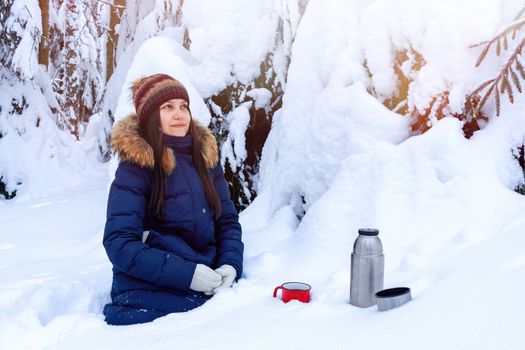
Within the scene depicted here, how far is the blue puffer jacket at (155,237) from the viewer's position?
2295 mm

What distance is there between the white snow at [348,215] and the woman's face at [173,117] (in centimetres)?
96

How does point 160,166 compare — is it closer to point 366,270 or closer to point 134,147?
point 134,147

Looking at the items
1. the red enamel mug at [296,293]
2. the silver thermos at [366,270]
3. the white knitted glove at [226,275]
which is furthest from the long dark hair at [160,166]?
the silver thermos at [366,270]

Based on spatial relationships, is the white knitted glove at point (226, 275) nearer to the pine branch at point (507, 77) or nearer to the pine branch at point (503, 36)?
the pine branch at point (507, 77)

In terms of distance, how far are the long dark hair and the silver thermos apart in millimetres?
1001

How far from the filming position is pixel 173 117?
2.59 metres

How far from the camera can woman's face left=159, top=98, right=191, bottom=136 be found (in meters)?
2.59

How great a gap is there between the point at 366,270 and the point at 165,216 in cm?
114

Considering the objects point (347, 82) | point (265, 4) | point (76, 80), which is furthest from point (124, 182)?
point (76, 80)

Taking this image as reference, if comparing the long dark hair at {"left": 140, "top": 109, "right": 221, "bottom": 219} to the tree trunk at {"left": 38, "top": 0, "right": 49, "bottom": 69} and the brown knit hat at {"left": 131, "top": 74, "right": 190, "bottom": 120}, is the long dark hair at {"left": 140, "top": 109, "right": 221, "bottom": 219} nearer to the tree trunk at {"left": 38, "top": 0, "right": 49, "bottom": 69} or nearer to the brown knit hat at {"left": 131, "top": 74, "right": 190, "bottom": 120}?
the brown knit hat at {"left": 131, "top": 74, "right": 190, "bottom": 120}

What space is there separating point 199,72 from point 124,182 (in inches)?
85.0

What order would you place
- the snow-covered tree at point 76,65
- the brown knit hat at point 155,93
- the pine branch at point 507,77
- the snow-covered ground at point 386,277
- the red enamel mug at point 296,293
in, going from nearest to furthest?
the snow-covered ground at point 386,277 → the red enamel mug at point 296,293 → the pine branch at point 507,77 → the brown knit hat at point 155,93 → the snow-covered tree at point 76,65

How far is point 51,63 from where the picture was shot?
10.2 meters

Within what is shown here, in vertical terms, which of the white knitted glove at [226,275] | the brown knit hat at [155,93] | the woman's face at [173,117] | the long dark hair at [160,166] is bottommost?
the white knitted glove at [226,275]
